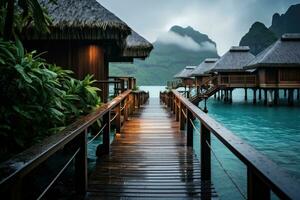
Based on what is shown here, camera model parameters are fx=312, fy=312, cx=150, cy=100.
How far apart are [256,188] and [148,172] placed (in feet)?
7.82

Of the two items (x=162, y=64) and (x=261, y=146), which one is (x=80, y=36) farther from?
(x=162, y=64)

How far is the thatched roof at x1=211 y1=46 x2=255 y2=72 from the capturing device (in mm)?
33228

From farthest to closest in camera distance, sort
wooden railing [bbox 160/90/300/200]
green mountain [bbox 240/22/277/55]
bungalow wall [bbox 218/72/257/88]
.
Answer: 1. green mountain [bbox 240/22/277/55]
2. bungalow wall [bbox 218/72/257/88]
3. wooden railing [bbox 160/90/300/200]

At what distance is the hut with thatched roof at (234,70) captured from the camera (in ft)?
95.0

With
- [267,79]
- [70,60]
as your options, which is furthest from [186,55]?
[70,60]

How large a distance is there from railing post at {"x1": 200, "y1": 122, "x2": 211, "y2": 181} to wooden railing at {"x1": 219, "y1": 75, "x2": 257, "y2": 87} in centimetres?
2552

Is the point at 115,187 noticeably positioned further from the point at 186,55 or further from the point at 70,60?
the point at 186,55

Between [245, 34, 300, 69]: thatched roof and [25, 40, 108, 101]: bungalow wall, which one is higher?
[245, 34, 300, 69]: thatched roof

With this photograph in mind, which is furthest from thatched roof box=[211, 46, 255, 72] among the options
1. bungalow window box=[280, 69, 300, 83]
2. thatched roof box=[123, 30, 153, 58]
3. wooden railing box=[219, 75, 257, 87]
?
thatched roof box=[123, 30, 153, 58]

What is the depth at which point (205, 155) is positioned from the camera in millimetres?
3875

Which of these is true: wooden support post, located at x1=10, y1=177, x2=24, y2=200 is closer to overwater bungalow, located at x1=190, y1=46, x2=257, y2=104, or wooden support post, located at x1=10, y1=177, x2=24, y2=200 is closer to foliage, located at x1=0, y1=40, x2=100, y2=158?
foliage, located at x1=0, y1=40, x2=100, y2=158

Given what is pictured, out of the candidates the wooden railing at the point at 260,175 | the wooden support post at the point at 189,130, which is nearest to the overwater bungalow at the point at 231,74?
the wooden support post at the point at 189,130

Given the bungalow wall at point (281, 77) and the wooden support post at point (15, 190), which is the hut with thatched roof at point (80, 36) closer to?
the wooden support post at point (15, 190)

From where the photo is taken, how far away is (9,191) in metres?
1.80
